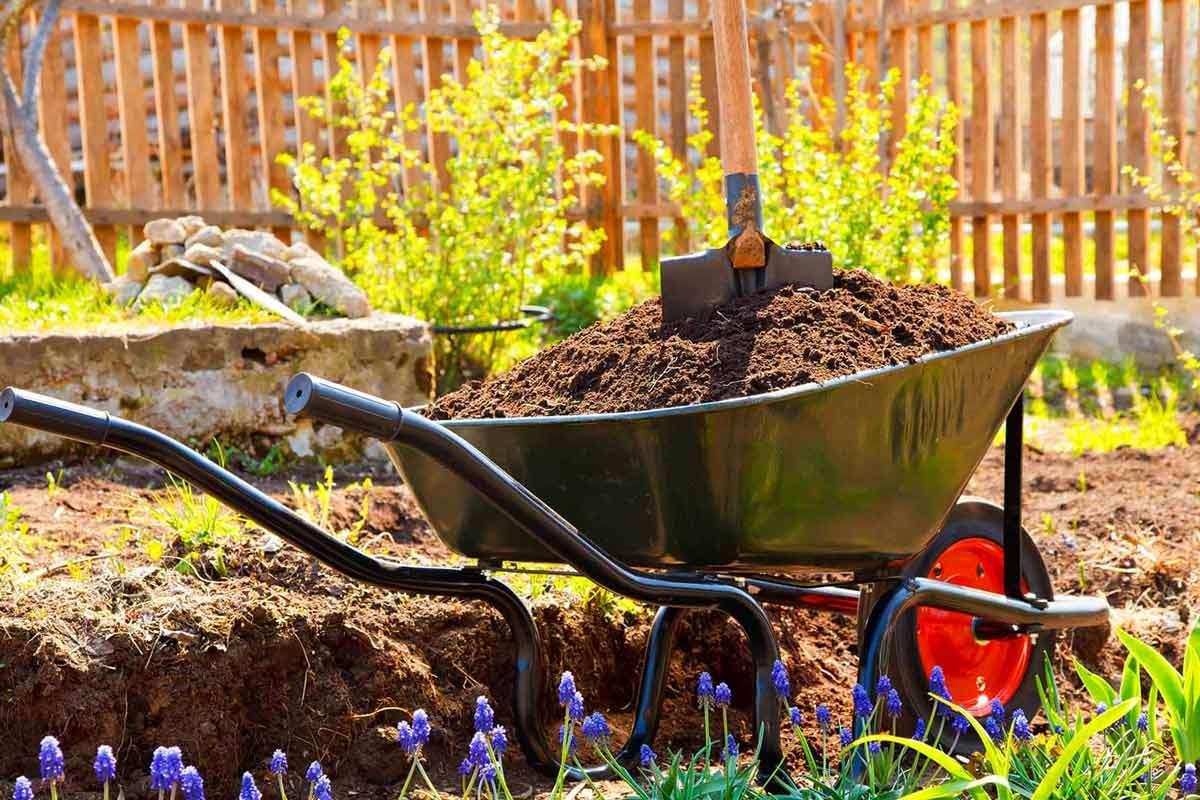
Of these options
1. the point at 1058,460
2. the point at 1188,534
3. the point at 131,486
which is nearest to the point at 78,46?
the point at 131,486

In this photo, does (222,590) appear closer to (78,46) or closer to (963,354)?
(963,354)

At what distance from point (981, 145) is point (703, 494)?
19.3ft

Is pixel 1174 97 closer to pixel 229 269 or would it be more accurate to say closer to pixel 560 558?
pixel 229 269

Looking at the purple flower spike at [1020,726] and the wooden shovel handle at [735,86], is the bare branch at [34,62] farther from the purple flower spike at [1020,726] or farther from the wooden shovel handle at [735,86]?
the purple flower spike at [1020,726]

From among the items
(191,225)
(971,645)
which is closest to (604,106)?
(191,225)

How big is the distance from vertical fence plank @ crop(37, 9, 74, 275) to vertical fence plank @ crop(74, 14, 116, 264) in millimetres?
90

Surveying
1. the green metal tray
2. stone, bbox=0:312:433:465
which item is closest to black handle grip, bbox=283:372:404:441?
the green metal tray

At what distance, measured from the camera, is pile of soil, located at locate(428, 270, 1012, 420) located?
2012 mm

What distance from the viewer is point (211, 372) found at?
4461 mm

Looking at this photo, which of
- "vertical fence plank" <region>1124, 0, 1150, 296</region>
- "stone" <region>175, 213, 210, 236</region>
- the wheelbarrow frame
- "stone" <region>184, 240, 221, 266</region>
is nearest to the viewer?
the wheelbarrow frame

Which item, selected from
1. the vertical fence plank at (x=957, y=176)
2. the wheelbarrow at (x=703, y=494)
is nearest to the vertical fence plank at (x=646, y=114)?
the vertical fence plank at (x=957, y=176)

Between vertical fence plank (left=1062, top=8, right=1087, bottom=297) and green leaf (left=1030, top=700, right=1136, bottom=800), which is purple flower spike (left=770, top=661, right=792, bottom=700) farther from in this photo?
vertical fence plank (left=1062, top=8, right=1087, bottom=297)

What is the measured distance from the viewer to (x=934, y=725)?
2576 millimetres

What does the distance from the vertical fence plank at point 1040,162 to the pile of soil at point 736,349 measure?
5.02 metres
